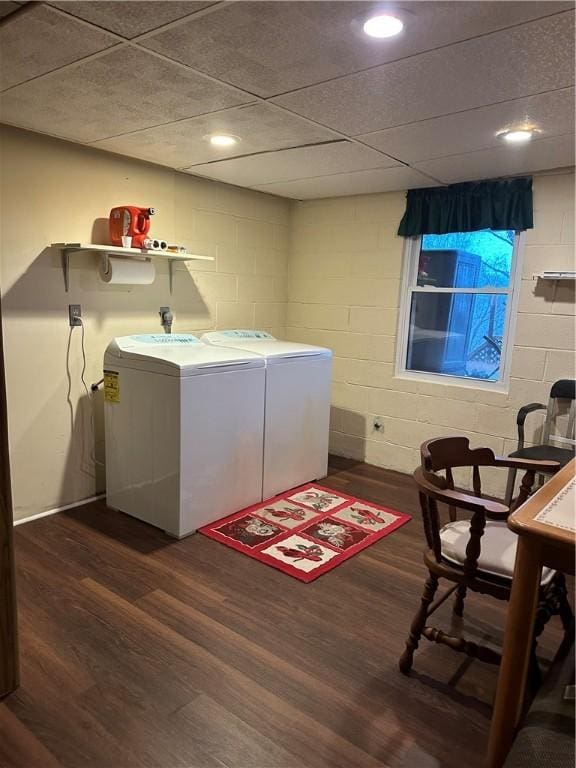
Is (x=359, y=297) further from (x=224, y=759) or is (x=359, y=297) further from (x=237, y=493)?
(x=224, y=759)

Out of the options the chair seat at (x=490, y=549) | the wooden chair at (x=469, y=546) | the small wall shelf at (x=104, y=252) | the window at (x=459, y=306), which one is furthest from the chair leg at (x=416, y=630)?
the small wall shelf at (x=104, y=252)

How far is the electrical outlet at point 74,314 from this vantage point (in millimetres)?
3121

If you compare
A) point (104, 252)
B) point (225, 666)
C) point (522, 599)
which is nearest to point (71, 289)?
point (104, 252)

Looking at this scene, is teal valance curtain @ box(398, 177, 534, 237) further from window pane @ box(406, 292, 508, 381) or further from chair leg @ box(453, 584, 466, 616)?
chair leg @ box(453, 584, 466, 616)

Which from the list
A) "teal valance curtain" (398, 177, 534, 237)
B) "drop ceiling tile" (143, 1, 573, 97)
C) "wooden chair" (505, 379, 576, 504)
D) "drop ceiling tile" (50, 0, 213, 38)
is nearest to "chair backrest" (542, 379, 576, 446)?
"wooden chair" (505, 379, 576, 504)

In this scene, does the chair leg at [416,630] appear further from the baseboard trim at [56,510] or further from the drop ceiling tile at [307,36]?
the baseboard trim at [56,510]

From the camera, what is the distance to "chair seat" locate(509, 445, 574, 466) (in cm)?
300

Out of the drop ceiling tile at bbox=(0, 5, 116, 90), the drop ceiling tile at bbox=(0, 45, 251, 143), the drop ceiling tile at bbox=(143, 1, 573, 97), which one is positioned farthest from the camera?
the drop ceiling tile at bbox=(0, 45, 251, 143)

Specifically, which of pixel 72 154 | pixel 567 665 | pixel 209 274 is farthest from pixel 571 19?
pixel 209 274

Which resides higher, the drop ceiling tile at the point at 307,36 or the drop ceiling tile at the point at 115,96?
the drop ceiling tile at the point at 307,36

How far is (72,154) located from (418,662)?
3.12 metres

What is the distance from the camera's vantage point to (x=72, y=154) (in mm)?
3021

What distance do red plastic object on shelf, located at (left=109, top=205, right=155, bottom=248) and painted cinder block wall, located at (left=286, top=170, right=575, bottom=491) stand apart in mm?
1721

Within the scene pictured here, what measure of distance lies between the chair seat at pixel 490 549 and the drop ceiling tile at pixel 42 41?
Result: 2049 mm
